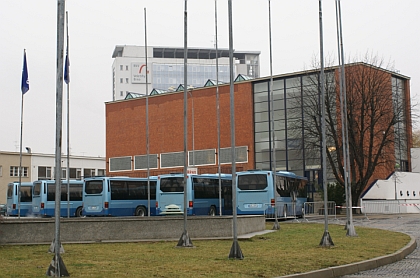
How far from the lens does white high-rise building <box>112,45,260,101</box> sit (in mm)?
149875

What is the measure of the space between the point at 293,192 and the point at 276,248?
2381 cm

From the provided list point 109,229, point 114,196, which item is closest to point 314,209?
point 114,196

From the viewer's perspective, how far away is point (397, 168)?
59844 mm

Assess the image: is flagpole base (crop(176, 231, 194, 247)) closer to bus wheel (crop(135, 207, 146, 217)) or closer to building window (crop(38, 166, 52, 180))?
bus wheel (crop(135, 207, 146, 217))

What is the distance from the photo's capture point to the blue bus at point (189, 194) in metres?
39.4

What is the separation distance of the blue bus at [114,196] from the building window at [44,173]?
45.1 metres

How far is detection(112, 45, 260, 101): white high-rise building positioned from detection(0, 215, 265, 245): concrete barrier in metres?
125

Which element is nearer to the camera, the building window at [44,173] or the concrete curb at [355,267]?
the concrete curb at [355,267]

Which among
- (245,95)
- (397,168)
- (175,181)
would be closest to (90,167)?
(245,95)

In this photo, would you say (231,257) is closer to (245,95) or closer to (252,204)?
(252,204)

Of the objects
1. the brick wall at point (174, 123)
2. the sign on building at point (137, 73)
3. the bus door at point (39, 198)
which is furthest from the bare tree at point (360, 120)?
the sign on building at point (137, 73)

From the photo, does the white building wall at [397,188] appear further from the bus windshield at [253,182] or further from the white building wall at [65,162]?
the white building wall at [65,162]

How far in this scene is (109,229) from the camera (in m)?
19.7

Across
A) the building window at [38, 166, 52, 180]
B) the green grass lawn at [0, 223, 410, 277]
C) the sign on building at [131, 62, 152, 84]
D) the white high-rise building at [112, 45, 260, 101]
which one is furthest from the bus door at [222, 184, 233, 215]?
the sign on building at [131, 62, 152, 84]
